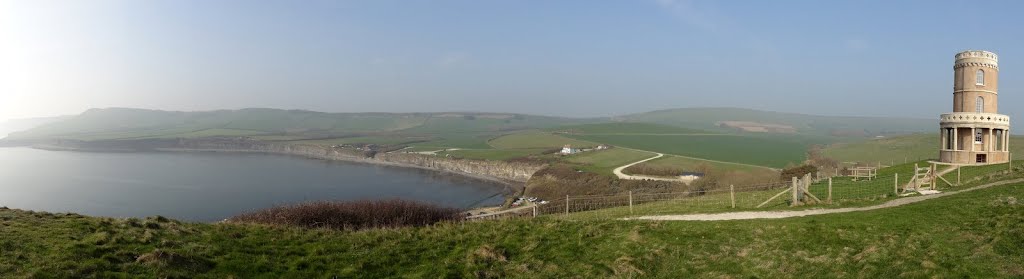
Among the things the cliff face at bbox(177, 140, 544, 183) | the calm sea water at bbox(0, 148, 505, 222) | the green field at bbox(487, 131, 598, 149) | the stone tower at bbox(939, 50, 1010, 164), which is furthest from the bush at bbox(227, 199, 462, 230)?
the green field at bbox(487, 131, 598, 149)

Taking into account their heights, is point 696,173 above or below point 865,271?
below

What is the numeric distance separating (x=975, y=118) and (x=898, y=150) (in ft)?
198

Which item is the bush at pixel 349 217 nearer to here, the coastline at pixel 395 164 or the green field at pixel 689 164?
the coastline at pixel 395 164

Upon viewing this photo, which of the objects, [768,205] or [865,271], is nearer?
[865,271]

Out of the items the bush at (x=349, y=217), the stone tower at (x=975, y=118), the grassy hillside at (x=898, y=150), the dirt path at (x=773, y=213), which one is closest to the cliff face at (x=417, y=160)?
the grassy hillside at (x=898, y=150)

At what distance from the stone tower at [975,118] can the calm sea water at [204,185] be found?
187 feet

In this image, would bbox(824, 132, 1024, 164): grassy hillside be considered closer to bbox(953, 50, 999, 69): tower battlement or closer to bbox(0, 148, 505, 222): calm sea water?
bbox(953, 50, 999, 69): tower battlement

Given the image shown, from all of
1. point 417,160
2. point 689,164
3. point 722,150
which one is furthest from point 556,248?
point 417,160

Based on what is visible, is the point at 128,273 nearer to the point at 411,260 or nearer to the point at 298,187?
the point at 411,260

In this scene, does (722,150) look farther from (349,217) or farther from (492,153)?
(349,217)

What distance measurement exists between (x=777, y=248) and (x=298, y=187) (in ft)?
321

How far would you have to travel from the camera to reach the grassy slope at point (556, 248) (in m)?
13.1

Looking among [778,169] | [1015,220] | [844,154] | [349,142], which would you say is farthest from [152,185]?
[844,154]

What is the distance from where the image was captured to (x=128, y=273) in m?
12.4
